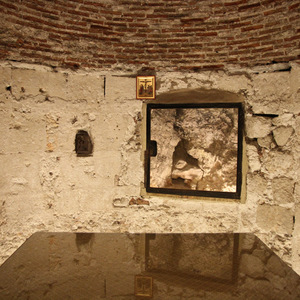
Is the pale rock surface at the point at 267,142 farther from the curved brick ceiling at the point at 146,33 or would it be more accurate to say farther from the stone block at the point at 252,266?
the stone block at the point at 252,266

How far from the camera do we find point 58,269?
1390mm

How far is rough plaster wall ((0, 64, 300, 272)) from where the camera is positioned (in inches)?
102

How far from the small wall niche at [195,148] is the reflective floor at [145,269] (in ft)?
3.49

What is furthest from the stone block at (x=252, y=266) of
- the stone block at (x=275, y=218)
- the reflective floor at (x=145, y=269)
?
the stone block at (x=275, y=218)

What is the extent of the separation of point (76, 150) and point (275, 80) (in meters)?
2.35

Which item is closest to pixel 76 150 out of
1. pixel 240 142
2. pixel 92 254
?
pixel 92 254

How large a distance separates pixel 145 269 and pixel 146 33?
250 cm

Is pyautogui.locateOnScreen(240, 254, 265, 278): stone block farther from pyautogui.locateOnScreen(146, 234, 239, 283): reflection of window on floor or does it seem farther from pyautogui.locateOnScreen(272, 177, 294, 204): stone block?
pyautogui.locateOnScreen(272, 177, 294, 204): stone block

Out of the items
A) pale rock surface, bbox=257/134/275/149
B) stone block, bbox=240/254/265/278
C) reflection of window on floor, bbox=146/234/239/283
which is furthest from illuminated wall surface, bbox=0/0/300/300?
stone block, bbox=240/254/265/278

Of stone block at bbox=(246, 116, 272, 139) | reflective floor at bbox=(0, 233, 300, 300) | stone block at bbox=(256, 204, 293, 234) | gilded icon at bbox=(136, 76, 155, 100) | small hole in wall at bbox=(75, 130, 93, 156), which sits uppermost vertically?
gilded icon at bbox=(136, 76, 155, 100)

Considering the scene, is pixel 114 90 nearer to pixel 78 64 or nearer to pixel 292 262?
pixel 78 64

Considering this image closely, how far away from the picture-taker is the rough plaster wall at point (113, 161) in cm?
260

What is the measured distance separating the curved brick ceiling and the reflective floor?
1.97 metres

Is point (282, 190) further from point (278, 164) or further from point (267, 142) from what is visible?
point (267, 142)
